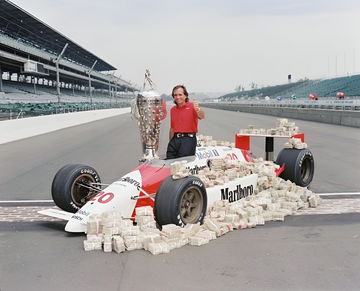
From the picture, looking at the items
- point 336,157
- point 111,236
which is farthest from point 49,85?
point 111,236

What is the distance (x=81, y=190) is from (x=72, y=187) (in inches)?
13.0

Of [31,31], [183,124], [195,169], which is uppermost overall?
[31,31]

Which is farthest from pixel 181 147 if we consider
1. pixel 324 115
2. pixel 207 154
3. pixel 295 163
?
pixel 324 115

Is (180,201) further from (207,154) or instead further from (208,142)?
Result: (208,142)

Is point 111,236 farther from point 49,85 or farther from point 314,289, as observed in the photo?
point 49,85

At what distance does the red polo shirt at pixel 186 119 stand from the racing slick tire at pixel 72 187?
59.9 inches

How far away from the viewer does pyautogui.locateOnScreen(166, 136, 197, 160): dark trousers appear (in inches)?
257

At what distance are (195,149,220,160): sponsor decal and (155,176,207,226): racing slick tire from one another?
4.29ft

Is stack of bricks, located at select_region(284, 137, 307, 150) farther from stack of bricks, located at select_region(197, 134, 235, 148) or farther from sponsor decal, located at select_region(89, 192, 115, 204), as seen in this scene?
sponsor decal, located at select_region(89, 192, 115, 204)

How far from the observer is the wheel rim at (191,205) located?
5.42m

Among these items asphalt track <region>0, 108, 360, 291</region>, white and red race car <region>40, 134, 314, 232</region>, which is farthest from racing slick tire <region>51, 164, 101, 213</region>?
asphalt track <region>0, 108, 360, 291</region>

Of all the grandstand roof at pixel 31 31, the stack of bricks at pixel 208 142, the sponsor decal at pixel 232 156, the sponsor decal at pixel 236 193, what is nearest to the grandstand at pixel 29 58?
the grandstand roof at pixel 31 31

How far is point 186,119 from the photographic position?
6480 mm

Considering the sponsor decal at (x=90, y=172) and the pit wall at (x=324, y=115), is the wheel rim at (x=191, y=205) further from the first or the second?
the pit wall at (x=324, y=115)
